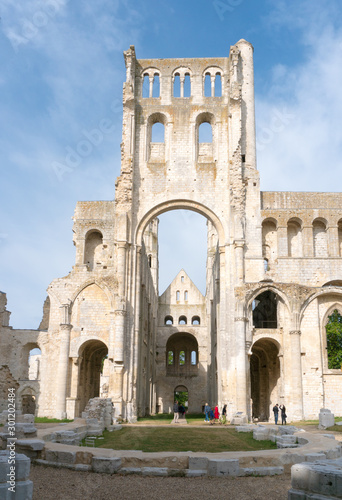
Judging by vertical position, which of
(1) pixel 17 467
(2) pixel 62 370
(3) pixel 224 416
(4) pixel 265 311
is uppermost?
(4) pixel 265 311

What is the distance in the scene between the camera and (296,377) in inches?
928

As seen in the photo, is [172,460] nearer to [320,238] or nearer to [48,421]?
[48,421]

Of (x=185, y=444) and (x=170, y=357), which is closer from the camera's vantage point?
(x=185, y=444)

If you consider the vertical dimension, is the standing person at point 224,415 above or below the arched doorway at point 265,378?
below

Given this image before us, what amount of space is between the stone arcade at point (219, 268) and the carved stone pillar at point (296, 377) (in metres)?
0.05

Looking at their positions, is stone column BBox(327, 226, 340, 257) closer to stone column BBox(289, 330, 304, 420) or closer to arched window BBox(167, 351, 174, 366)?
stone column BBox(289, 330, 304, 420)

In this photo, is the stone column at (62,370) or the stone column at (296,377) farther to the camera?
the stone column at (62,370)

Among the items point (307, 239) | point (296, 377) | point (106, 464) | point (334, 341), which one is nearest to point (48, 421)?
point (296, 377)

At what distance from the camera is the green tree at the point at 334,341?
2453 cm

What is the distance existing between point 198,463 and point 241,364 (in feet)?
50.1

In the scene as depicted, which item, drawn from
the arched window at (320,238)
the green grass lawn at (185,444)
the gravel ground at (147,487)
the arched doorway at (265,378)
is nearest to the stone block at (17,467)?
the gravel ground at (147,487)

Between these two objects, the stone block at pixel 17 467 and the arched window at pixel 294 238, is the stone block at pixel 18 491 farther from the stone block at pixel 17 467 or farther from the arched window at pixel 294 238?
the arched window at pixel 294 238

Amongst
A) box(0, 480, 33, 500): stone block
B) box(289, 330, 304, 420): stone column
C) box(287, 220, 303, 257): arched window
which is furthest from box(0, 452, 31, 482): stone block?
box(287, 220, 303, 257): arched window

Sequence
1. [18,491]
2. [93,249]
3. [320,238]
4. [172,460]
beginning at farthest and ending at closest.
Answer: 1. [93,249]
2. [320,238]
3. [172,460]
4. [18,491]
